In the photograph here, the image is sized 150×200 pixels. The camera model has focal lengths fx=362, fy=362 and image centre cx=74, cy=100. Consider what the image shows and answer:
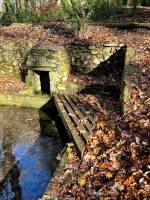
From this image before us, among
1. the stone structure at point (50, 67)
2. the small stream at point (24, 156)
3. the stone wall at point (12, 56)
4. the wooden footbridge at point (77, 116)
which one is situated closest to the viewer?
the small stream at point (24, 156)

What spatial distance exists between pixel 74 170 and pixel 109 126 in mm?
1518

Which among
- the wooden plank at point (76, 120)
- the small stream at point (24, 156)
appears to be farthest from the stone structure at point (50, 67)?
the small stream at point (24, 156)

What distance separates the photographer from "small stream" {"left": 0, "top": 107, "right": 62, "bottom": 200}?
700 centimetres

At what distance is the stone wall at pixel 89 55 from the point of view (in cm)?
1174

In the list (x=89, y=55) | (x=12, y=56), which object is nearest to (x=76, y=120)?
(x=89, y=55)

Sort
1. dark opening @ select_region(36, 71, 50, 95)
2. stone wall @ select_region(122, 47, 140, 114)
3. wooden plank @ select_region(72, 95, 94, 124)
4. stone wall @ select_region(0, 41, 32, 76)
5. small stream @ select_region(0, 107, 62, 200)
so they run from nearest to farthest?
1. small stream @ select_region(0, 107, 62, 200)
2. stone wall @ select_region(122, 47, 140, 114)
3. wooden plank @ select_region(72, 95, 94, 124)
4. dark opening @ select_region(36, 71, 50, 95)
5. stone wall @ select_region(0, 41, 32, 76)

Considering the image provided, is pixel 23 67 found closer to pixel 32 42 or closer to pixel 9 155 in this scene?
pixel 32 42

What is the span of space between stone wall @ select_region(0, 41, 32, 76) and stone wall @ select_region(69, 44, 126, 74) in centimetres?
158

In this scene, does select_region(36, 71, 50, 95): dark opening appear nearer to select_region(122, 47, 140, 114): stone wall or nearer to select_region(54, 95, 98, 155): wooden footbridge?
select_region(54, 95, 98, 155): wooden footbridge

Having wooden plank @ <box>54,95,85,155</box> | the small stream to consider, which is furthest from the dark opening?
the small stream

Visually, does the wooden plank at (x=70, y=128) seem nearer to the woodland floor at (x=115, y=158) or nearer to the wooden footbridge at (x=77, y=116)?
the wooden footbridge at (x=77, y=116)

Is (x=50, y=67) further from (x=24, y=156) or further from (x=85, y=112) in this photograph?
(x=24, y=156)

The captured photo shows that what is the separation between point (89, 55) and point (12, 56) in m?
2.65

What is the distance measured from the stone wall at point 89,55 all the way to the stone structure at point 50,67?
49 centimetres
